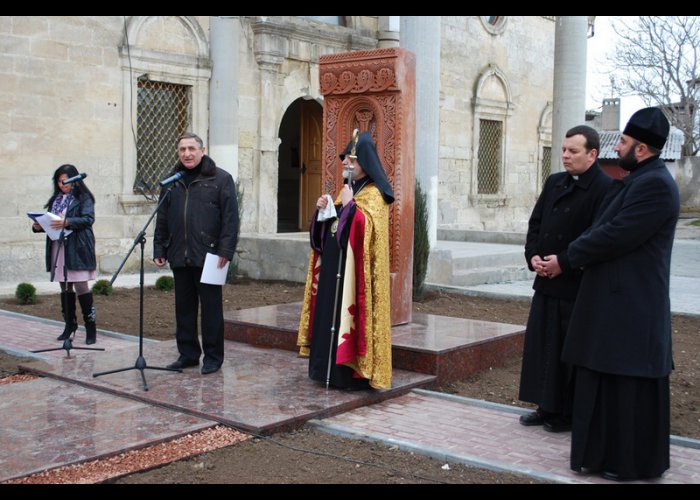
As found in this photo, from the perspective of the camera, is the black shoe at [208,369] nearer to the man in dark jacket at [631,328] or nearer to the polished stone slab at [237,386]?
the polished stone slab at [237,386]

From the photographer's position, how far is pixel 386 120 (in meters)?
7.35

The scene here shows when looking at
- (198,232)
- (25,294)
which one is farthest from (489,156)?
(198,232)

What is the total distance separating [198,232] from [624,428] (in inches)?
135

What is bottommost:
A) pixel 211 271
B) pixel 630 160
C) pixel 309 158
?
pixel 211 271

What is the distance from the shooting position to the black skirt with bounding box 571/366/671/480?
4.36m

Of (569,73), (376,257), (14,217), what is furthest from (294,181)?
(376,257)

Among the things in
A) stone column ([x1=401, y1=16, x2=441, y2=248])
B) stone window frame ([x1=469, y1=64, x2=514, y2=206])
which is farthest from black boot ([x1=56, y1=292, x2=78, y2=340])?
stone window frame ([x1=469, y1=64, x2=514, y2=206])

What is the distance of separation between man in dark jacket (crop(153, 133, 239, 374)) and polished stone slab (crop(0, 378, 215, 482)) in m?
0.94

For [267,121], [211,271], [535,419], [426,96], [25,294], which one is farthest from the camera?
[267,121]

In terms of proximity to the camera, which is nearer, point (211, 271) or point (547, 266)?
point (547, 266)

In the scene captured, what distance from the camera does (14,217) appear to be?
11.8 metres

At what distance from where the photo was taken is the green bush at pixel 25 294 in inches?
404

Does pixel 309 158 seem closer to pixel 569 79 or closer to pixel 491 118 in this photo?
pixel 491 118

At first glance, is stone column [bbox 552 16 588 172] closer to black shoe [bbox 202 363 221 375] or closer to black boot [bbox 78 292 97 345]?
black boot [bbox 78 292 97 345]
